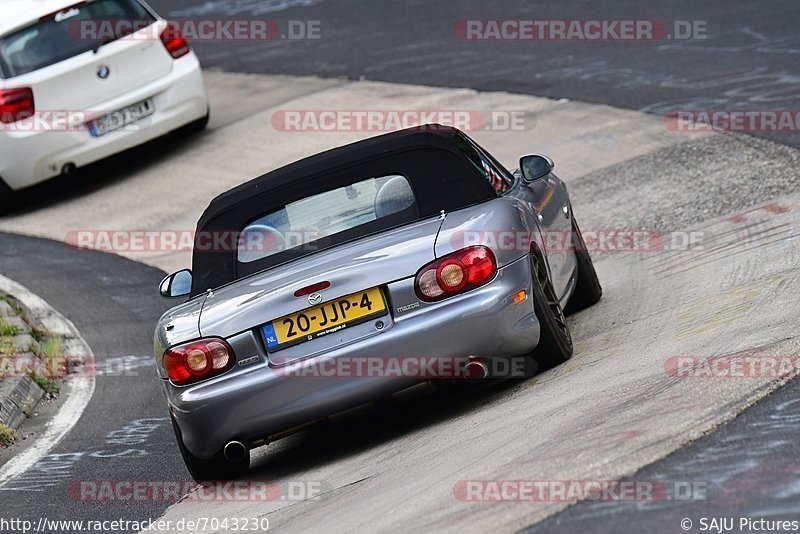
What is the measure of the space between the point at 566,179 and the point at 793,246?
4.21 m

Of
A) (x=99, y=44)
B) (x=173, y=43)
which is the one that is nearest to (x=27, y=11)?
(x=99, y=44)

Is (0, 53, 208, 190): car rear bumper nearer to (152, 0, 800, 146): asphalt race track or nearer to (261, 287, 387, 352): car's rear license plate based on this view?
(152, 0, 800, 146): asphalt race track

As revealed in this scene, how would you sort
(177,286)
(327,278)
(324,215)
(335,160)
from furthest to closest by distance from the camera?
(177,286) → (335,160) → (324,215) → (327,278)

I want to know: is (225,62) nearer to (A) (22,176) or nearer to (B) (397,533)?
(A) (22,176)

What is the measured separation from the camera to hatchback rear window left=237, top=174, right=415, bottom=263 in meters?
6.79

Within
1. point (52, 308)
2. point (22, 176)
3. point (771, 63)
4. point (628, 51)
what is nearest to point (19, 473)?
point (52, 308)

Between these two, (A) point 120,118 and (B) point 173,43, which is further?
(B) point 173,43

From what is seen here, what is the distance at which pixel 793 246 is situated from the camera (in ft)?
27.1

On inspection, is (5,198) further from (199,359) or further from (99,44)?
(199,359)

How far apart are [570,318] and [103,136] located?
23.8ft

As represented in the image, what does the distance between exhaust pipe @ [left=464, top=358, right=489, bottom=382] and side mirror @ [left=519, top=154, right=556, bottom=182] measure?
1.56 meters

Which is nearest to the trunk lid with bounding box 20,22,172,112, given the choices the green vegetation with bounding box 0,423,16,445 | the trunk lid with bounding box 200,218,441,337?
the green vegetation with bounding box 0,423,16,445

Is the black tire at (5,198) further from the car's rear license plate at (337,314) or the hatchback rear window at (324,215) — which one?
the car's rear license plate at (337,314)

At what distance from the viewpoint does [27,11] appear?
14305mm
